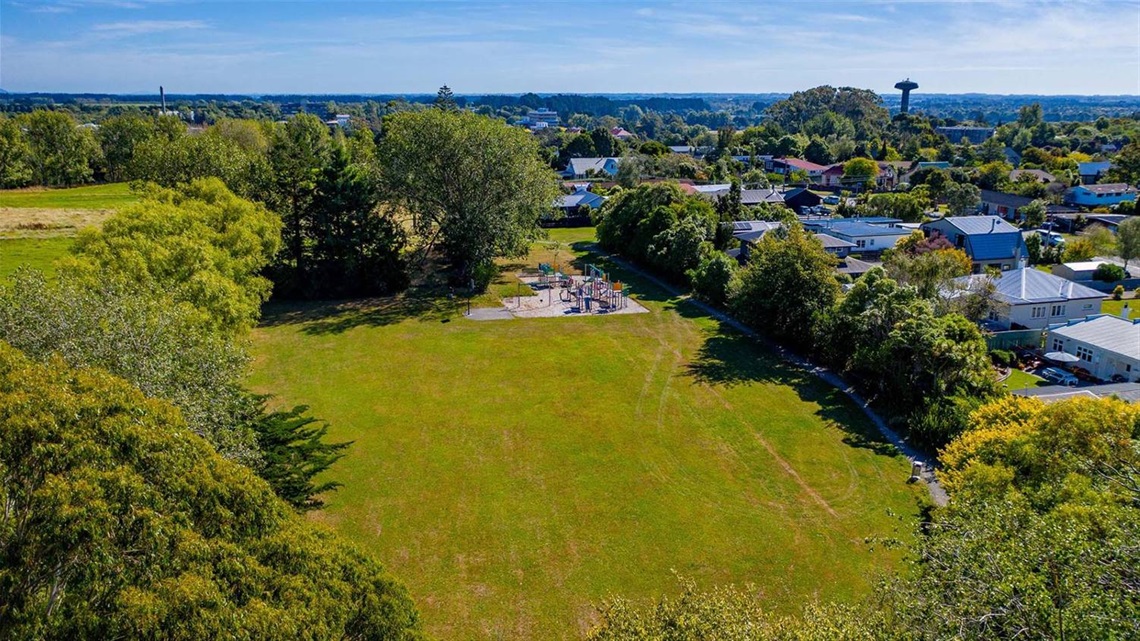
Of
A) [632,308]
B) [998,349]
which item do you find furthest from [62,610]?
[998,349]

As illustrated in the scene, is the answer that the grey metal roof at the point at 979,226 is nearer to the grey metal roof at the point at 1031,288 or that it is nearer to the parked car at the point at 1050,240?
the parked car at the point at 1050,240

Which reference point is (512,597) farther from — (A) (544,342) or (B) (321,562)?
(A) (544,342)

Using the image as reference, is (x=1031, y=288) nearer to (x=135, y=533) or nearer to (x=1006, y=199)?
(x=135, y=533)

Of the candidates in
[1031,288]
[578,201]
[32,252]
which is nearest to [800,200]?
[578,201]

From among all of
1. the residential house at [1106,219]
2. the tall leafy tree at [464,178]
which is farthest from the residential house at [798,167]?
the tall leafy tree at [464,178]

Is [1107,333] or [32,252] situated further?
[32,252]

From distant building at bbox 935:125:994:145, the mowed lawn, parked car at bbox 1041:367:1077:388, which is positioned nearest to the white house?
parked car at bbox 1041:367:1077:388

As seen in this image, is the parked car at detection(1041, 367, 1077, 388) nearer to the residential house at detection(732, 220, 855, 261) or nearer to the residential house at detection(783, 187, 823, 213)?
the residential house at detection(732, 220, 855, 261)
